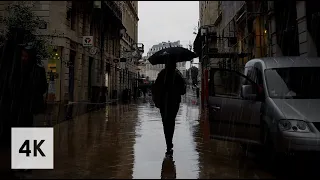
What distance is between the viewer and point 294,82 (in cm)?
554

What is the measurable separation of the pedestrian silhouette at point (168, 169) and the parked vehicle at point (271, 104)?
960mm

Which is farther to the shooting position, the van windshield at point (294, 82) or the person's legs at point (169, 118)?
the person's legs at point (169, 118)

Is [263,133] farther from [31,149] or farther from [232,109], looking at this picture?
[31,149]

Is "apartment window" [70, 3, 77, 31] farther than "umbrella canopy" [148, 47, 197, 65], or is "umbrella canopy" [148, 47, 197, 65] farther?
"umbrella canopy" [148, 47, 197, 65]

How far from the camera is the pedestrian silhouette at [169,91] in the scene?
5.64 m

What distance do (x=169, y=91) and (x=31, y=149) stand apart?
2.34m

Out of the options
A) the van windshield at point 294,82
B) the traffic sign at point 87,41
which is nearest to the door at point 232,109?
the van windshield at point 294,82

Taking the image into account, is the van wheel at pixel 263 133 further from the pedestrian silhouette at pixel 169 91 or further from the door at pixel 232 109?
the pedestrian silhouette at pixel 169 91

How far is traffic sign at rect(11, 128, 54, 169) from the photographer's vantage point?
4398 mm

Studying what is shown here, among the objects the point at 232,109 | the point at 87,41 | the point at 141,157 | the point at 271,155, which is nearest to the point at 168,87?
the point at 232,109

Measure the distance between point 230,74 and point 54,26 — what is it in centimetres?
291

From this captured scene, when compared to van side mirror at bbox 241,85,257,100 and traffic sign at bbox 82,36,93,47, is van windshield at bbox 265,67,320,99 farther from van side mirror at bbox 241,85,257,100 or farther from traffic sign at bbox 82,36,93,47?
traffic sign at bbox 82,36,93,47

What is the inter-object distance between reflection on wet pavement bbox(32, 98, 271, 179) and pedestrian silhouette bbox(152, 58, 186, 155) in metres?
0.57

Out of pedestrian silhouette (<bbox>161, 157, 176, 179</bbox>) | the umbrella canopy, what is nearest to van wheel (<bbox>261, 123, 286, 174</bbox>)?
pedestrian silhouette (<bbox>161, 157, 176, 179</bbox>)
